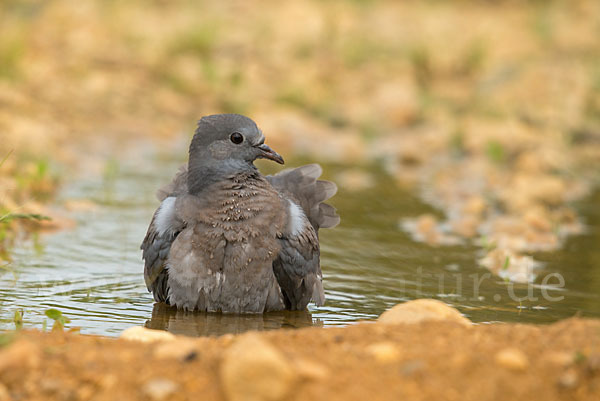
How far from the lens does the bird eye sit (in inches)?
211

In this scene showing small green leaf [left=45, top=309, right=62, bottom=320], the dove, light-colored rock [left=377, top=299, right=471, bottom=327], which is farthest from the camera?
the dove

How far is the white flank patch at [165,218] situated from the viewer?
5180 mm

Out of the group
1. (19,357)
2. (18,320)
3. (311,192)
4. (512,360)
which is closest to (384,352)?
(512,360)

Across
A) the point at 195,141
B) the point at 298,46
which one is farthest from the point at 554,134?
the point at 195,141

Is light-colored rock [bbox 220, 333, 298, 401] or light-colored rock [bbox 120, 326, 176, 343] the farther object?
light-colored rock [bbox 120, 326, 176, 343]

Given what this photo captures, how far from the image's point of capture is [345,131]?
11.4 meters

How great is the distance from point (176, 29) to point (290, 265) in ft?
28.2

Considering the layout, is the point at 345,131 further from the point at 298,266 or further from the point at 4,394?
the point at 4,394

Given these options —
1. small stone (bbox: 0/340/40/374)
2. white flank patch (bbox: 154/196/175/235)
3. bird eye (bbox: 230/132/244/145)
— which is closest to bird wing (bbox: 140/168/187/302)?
white flank patch (bbox: 154/196/175/235)

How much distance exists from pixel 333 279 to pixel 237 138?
1291 mm

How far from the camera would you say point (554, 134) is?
1076 centimetres

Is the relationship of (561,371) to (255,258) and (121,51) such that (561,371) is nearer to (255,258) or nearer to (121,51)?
(255,258)

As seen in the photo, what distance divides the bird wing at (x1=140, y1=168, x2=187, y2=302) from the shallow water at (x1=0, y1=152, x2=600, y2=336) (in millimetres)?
127

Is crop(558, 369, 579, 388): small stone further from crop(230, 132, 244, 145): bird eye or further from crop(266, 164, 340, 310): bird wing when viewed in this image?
crop(230, 132, 244, 145): bird eye
